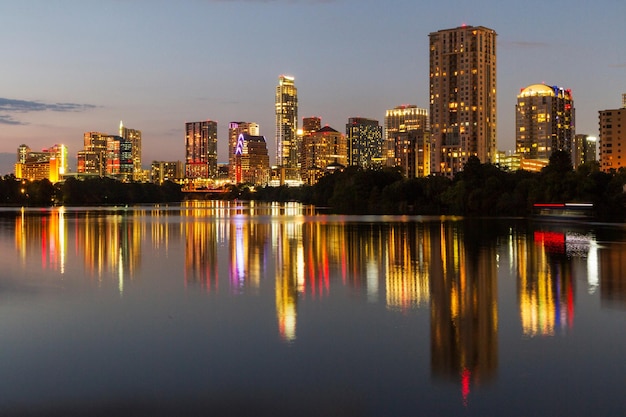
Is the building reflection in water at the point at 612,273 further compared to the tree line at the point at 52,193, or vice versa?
the tree line at the point at 52,193

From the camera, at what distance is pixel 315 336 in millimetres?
15594

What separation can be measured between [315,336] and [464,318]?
166 inches

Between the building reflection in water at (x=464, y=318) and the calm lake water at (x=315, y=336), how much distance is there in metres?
0.06

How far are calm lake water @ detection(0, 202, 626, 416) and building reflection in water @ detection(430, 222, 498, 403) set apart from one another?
0.19 ft

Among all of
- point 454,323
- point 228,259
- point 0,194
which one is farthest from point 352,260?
point 0,194

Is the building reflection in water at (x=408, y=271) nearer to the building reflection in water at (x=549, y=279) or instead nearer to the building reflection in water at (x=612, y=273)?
the building reflection in water at (x=549, y=279)

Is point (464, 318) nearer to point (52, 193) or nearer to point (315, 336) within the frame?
point (315, 336)

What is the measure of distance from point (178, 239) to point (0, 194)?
15117 cm

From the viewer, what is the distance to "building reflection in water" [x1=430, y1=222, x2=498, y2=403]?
12.9m

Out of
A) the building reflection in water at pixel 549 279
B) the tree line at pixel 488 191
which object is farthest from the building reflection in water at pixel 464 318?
the tree line at pixel 488 191

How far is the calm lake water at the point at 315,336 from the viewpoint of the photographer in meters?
11.2

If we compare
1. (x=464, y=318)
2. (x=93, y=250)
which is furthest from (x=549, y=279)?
(x=93, y=250)

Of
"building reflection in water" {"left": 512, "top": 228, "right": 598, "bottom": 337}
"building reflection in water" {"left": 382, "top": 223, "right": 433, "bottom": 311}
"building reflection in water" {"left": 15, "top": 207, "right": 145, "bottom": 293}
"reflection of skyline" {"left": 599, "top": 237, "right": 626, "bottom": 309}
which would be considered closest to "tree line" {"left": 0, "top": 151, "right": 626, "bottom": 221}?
"building reflection in water" {"left": 512, "top": 228, "right": 598, "bottom": 337}

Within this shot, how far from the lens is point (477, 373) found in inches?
497
